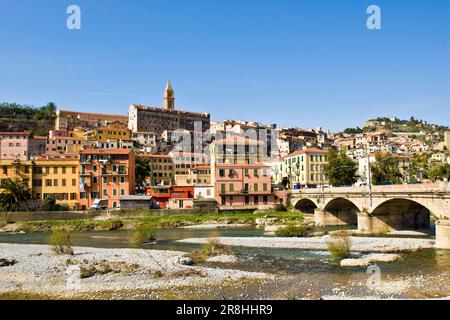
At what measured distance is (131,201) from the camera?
69938 millimetres

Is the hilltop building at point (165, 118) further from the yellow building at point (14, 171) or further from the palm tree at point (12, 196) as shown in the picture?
the palm tree at point (12, 196)

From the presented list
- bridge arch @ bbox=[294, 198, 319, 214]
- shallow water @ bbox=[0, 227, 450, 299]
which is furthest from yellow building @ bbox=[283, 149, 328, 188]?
shallow water @ bbox=[0, 227, 450, 299]

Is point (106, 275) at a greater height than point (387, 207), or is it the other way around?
point (387, 207)

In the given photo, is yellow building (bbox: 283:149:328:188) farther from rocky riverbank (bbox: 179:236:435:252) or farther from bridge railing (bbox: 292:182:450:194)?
rocky riverbank (bbox: 179:236:435:252)

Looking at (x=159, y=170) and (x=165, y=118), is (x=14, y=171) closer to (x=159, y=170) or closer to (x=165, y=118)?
(x=159, y=170)

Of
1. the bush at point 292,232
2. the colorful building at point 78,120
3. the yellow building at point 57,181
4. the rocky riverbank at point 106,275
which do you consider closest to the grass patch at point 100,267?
the rocky riverbank at point 106,275

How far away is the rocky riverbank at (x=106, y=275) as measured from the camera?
22516 millimetres

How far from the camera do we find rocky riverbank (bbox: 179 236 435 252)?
3641cm

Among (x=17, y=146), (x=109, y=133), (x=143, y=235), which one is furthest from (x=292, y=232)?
(x=109, y=133)

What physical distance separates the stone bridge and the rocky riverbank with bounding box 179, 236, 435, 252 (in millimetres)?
2599

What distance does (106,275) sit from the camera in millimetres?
26047

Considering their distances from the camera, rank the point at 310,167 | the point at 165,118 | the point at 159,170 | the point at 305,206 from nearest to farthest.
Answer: the point at 305,206, the point at 310,167, the point at 159,170, the point at 165,118

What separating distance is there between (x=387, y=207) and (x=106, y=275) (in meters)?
35.1
